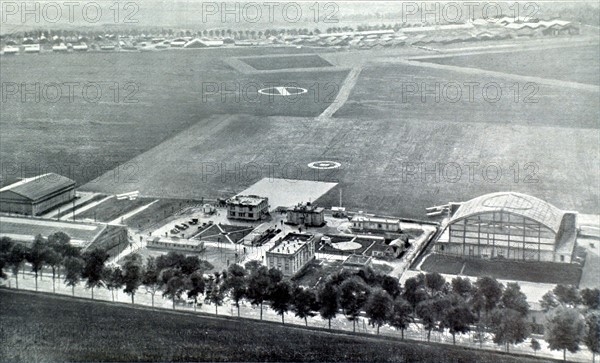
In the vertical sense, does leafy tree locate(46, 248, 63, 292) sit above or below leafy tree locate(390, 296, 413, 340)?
above

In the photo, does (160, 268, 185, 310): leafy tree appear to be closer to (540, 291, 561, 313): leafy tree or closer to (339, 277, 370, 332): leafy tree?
(339, 277, 370, 332): leafy tree

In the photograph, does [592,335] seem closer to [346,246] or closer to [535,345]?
[535,345]

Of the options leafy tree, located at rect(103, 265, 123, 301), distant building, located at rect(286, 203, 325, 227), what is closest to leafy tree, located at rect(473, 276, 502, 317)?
distant building, located at rect(286, 203, 325, 227)

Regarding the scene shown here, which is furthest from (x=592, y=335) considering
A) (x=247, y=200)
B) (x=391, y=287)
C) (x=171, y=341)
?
(x=247, y=200)

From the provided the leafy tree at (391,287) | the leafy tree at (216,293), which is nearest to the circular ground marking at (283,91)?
the leafy tree at (216,293)

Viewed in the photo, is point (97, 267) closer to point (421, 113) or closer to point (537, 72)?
point (421, 113)

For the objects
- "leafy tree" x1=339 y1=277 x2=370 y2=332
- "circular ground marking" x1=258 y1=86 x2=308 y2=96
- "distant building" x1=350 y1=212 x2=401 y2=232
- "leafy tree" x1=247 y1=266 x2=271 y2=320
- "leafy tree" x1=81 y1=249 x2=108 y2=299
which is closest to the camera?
"leafy tree" x1=339 y1=277 x2=370 y2=332
